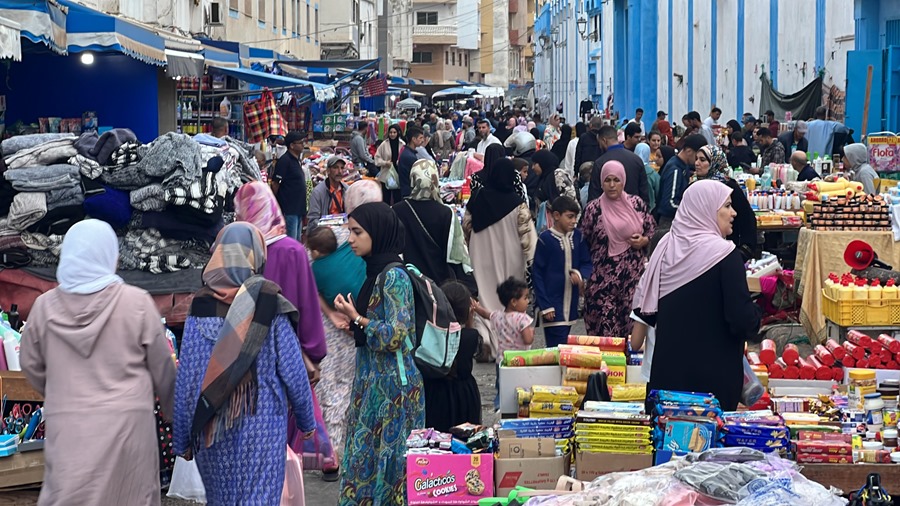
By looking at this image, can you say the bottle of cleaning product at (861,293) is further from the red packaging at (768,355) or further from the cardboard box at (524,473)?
the cardboard box at (524,473)

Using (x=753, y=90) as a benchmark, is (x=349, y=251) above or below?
below

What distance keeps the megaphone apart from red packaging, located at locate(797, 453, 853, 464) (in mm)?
5533

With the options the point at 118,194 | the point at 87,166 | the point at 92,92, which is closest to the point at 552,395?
the point at 118,194

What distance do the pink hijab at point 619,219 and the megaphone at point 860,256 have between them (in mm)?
2624

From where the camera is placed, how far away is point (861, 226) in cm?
1148

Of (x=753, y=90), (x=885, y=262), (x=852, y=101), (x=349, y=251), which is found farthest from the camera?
(x=753, y=90)

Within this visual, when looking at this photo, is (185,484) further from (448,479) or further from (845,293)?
(845,293)

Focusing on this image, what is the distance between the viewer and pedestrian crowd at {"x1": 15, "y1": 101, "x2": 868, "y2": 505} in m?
5.17

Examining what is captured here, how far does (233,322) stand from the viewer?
521 centimetres

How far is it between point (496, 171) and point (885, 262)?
3.68 m

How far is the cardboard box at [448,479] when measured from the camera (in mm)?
5379

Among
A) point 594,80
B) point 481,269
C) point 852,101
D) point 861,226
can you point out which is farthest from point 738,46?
point 594,80

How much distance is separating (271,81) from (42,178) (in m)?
12.5

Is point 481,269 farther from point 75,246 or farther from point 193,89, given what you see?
point 193,89
